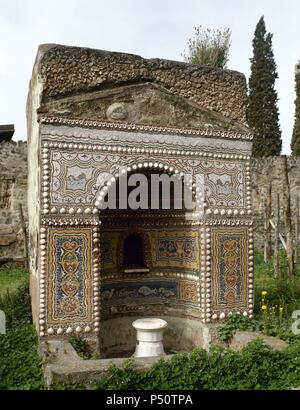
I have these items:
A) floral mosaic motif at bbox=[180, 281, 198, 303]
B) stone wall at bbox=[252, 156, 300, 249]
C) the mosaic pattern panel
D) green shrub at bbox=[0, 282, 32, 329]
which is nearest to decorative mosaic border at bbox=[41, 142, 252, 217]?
the mosaic pattern panel

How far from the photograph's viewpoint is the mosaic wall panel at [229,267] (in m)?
6.60

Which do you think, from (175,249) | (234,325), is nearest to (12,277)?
(175,249)

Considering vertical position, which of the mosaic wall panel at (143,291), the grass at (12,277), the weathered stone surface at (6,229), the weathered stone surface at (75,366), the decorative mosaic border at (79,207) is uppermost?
the decorative mosaic border at (79,207)

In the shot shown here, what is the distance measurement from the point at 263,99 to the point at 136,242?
14.4 meters

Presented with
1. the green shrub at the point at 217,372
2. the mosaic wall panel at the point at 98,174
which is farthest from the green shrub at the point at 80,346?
the mosaic wall panel at the point at 98,174

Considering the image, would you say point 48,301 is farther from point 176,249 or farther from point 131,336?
point 176,249

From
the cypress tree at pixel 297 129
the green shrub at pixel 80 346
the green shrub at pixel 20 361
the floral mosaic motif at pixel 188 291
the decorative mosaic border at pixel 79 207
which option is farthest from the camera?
the cypress tree at pixel 297 129

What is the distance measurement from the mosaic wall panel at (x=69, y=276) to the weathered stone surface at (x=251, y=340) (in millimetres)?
1968

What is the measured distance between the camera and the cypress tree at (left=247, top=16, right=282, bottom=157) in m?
19.5

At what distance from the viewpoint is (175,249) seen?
24.3ft

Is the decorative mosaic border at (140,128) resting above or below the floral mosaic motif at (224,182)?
above

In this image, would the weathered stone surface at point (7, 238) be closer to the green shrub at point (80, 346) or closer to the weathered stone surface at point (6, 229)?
the weathered stone surface at point (6, 229)

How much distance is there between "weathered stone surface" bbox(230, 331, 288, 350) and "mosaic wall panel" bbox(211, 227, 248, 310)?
51 cm

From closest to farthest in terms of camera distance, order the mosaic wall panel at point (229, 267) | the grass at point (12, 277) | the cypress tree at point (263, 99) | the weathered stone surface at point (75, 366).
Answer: the weathered stone surface at point (75, 366), the mosaic wall panel at point (229, 267), the grass at point (12, 277), the cypress tree at point (263, 99)
